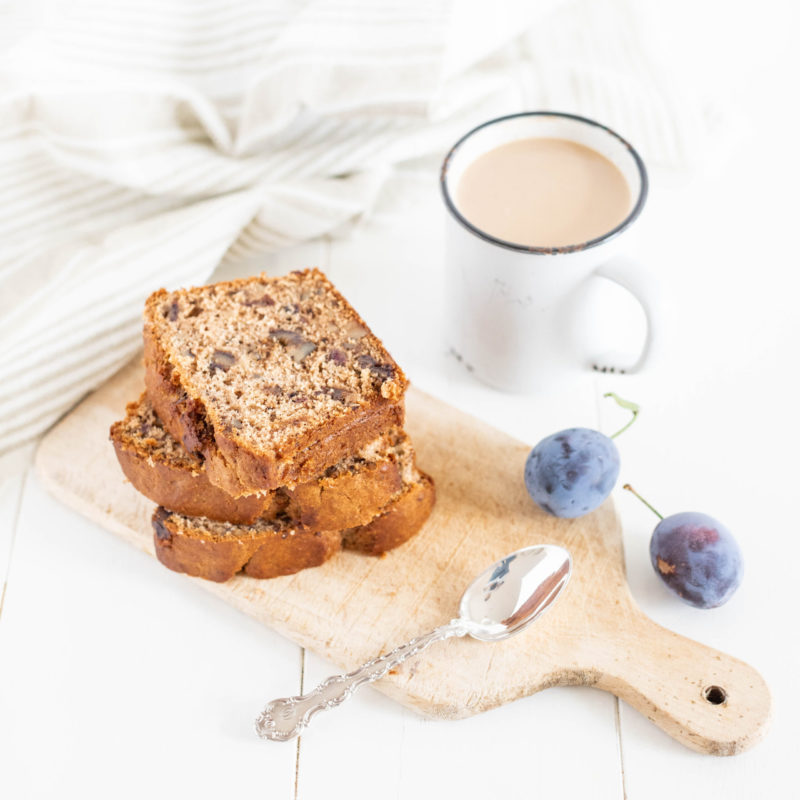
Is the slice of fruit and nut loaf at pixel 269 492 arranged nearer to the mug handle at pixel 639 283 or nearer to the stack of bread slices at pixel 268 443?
the stack of bread slices at pixel 268 443

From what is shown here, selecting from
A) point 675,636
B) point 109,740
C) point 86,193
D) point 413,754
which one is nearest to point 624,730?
point 675,636

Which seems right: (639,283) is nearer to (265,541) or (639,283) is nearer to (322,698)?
(265,541)

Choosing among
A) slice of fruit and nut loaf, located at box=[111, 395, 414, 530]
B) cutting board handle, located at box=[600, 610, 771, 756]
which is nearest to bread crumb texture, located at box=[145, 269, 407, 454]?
slice of fruit and nut loaf, located at box=[111, 395, 414, 530]

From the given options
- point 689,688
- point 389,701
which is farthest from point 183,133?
point 689,688

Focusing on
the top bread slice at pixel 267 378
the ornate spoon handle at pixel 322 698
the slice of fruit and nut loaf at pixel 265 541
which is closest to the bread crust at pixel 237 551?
the slice of fruit and nut loaf at pixel 265 541

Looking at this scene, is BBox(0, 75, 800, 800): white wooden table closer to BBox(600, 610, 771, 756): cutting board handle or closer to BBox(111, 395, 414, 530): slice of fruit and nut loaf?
BBox(600, 610, 771, 756): cutting board handle
